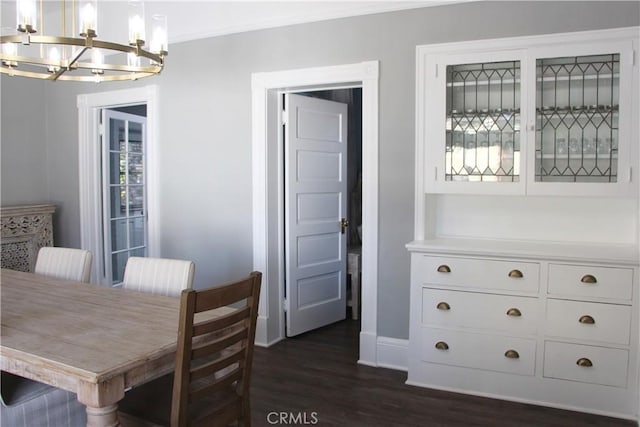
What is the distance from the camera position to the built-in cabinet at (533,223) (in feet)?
9.45

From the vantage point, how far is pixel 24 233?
15.6 ft

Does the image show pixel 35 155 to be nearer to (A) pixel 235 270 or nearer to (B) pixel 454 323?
(A) pixel 235 270

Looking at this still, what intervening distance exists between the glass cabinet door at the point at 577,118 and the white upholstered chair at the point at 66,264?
9.18 feet

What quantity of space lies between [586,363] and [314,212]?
2.27 metres

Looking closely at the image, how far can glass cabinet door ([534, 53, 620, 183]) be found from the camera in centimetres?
295

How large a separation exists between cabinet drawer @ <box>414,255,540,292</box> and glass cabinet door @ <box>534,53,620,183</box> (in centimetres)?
56

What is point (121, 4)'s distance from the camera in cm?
439

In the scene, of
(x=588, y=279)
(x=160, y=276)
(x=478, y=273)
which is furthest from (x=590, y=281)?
(x=160, y=276)

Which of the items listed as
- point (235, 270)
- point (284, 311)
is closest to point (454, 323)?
point (284, 311)

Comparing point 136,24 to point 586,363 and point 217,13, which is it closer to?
point 217,13

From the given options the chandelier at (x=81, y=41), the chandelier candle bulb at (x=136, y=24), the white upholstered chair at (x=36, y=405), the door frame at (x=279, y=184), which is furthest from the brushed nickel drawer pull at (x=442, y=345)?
the chandelier candle bulb at (x=136, y=24)

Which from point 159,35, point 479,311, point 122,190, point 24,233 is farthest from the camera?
point 122,190

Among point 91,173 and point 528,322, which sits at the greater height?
point 91,173

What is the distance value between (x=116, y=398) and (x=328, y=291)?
9.66 ft
